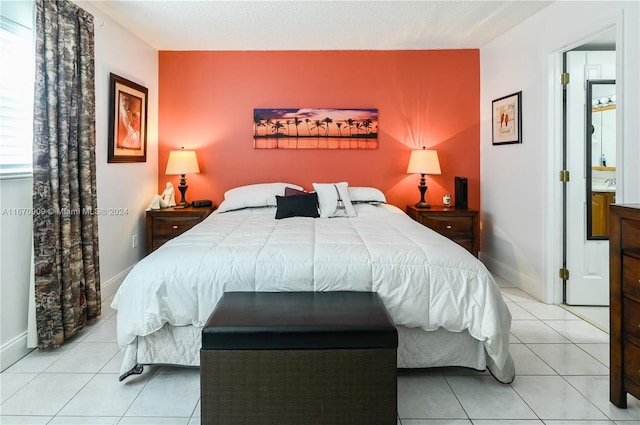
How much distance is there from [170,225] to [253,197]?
0.86m

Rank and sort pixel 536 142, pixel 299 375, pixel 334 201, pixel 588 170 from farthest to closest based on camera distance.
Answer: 1. pixel 334 201
2. pixel 536 142
3. pixel 588 170
4. pixel 299 375

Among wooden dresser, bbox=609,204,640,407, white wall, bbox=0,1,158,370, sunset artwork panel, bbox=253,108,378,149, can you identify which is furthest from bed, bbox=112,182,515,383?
sunset artwork panel, bbox=253,108,378,149

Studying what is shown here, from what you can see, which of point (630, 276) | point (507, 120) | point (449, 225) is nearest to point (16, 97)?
point (630, 276)

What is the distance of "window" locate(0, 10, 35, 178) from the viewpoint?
2.47m

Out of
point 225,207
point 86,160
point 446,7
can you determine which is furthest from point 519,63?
point 86,160

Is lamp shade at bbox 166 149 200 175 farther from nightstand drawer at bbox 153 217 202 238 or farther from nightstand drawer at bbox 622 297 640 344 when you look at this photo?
nightstand drawer at bbox 622 297 640 344

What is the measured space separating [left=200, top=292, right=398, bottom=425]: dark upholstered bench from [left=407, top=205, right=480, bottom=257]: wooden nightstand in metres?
2.70

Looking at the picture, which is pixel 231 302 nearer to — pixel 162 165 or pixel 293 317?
pixel 293 317

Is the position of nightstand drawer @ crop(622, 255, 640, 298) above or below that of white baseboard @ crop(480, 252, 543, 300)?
above

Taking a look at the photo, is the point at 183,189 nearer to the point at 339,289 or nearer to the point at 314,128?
the point at 314,128

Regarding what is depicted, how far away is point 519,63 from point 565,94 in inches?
26.3

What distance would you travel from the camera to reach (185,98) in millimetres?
4652

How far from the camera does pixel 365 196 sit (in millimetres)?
4223

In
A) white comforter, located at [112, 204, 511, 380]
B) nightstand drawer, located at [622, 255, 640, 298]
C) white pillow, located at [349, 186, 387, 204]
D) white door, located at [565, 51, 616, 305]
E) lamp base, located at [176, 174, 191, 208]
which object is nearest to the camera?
nightstand drawer, located at [622, 255, 640, 298]
